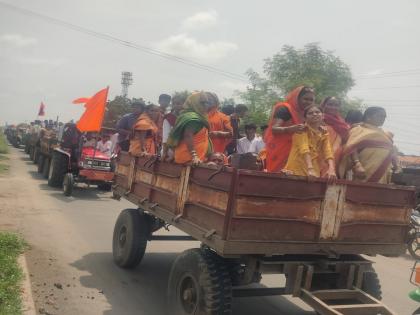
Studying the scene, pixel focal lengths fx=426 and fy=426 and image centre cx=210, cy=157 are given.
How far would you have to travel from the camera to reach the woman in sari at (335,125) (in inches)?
173

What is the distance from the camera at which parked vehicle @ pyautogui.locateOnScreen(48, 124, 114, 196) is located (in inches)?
448

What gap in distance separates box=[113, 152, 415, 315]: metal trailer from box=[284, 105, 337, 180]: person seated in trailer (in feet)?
1.67

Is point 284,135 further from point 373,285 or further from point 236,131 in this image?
point 236,131

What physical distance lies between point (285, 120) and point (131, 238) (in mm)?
2409

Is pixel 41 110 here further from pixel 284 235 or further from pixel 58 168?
pixel 284 235

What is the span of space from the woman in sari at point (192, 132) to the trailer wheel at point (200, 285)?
3.49 feet

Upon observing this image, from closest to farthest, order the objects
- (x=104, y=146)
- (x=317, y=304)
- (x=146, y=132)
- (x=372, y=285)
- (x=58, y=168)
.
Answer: (x=317, y=304), (x=372, y=285), (x=146, y=132), (x=58, y=168), (x=104, y=146)

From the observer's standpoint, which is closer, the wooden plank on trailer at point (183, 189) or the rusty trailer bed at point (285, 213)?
the rusty trailer bed at point (285, 213)

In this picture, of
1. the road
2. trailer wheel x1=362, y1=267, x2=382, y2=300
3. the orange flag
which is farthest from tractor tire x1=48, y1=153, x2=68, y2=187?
trailer wheel x1=362, y1=267, x2=382, y2=300

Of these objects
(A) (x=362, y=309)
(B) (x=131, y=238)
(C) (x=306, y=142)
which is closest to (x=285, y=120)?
Answer: (C) (x=306, y=142)

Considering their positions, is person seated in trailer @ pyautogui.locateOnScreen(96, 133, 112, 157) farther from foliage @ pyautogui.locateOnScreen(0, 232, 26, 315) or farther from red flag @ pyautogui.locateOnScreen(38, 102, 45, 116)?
red flag @ pyautogui.locateOnScreen(38, 102, 45, 116)

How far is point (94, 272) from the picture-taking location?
5199 mm

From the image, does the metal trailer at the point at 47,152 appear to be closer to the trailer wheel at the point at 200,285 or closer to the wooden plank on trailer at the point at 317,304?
the trailer wheel at the point at 200,285

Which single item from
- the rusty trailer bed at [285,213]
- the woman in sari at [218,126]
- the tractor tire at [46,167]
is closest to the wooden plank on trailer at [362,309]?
the rusty trailer bed at [285,213]
